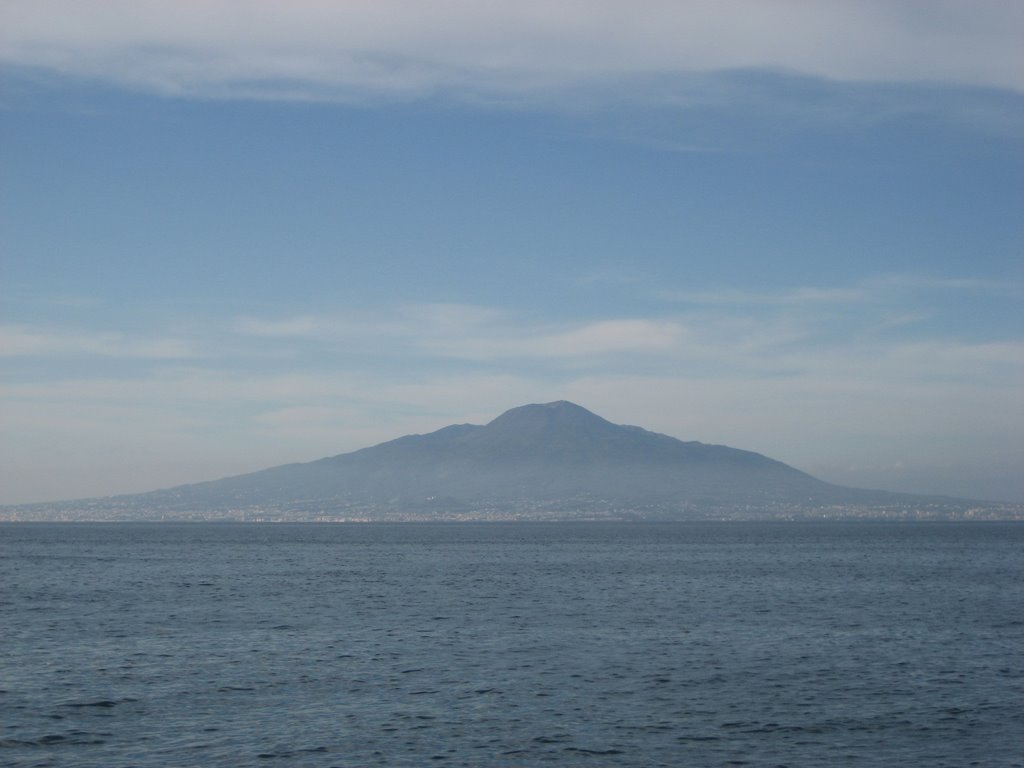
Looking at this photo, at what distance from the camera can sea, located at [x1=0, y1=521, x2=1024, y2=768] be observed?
2967 cm

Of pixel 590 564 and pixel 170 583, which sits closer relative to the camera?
pixel 170 583

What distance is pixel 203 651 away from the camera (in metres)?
46.5

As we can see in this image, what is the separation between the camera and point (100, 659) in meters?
44.0

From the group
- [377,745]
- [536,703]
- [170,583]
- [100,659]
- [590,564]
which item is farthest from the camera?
[590,564]

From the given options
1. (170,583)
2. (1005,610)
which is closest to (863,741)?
(1005,610)

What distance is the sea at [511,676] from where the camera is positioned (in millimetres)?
29672

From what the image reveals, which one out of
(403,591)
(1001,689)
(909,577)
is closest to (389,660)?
(1001,689)

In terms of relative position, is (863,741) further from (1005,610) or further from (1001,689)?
(1005,610)

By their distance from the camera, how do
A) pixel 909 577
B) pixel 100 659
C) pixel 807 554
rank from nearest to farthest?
pixel 100 659 < pixel 909 577 < pixel 807 554

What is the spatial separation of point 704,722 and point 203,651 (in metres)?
24.0

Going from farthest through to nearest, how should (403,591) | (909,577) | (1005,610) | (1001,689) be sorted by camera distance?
(909,577)
(403,591)
(1005,610)
(1001,689)

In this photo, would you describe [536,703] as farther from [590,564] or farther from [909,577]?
[590,564]

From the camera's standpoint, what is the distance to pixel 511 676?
4034 cm

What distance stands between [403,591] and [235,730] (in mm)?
49292
